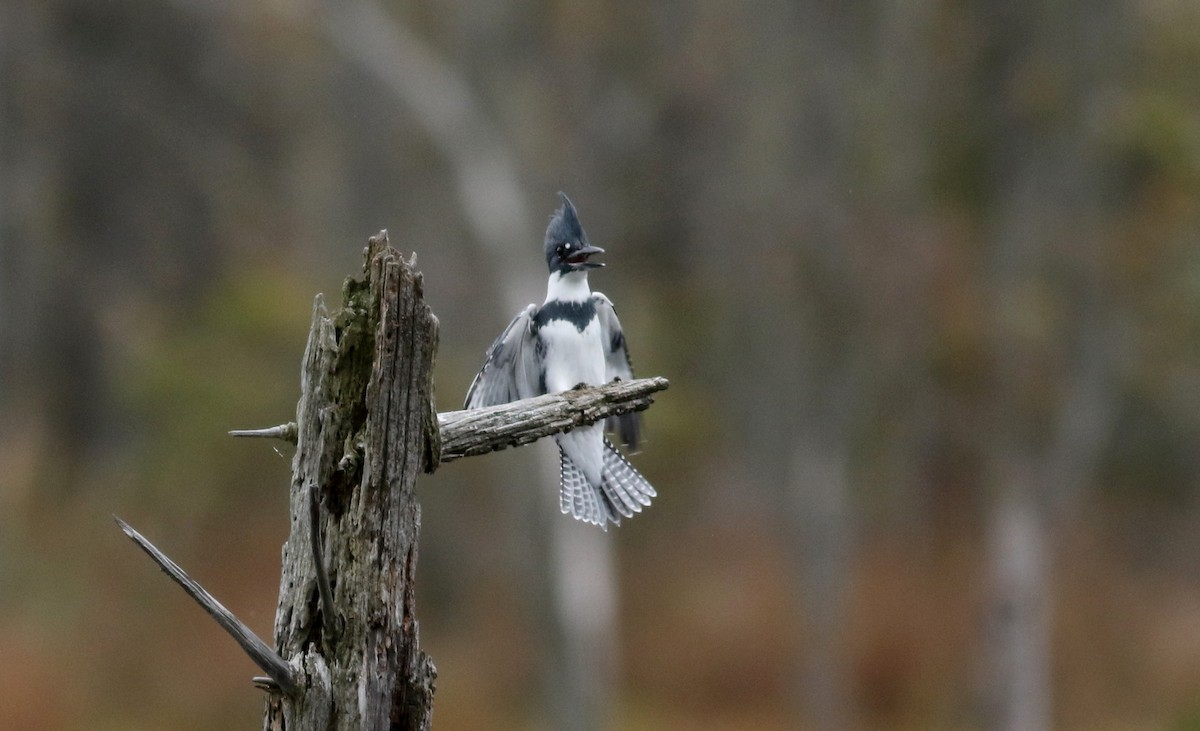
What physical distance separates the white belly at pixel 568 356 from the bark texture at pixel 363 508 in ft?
4.69

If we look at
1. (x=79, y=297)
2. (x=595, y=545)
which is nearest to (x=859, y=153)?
(x=595, y=545)

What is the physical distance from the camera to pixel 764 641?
1576cm

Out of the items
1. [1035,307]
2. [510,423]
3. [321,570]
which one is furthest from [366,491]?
[1035,307]

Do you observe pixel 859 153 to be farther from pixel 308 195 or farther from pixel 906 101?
pixel 308 195

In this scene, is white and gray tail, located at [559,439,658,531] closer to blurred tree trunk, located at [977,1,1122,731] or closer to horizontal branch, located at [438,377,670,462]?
horizontal branch, located at [438,377,670,462]

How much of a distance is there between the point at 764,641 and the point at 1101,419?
4.35 metres

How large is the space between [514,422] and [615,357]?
1.86 meters

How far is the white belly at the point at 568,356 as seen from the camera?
4.77 m

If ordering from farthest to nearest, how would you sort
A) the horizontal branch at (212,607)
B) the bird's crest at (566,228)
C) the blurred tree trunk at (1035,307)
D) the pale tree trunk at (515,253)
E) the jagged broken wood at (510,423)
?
the pale tree trunk at (515,253), the blurred tree trunk at (1035,307), the bird's crest at (566,228), the jagged broken wood at (510,423), the horizontal branch at (212,607)

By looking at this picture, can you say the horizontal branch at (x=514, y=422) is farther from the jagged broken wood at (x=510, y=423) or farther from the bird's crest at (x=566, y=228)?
the bird's crest at (x=566, y=228)

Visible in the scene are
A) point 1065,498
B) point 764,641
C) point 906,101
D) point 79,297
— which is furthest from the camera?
point 79,297

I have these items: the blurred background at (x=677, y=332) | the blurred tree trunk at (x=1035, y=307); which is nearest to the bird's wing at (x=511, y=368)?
the blurred background at (x=677, y=332)

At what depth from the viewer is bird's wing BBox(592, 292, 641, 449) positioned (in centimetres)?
479

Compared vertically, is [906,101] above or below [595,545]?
above
